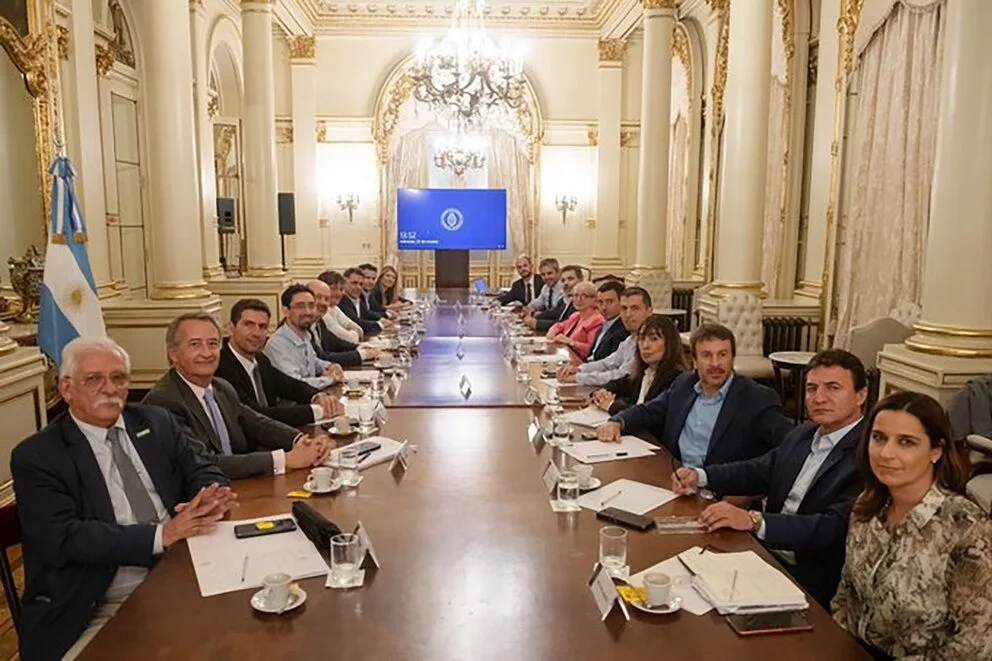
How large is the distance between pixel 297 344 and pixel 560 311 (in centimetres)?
388

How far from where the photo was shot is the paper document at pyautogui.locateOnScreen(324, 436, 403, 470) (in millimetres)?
2965

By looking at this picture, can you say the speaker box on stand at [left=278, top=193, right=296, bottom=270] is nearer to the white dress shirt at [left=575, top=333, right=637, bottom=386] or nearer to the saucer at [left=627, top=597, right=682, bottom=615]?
the white dress shirt at [left=575, top=333, right=637, bottom=386]

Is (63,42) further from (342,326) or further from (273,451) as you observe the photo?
(273,451)

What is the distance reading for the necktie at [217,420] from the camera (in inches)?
123

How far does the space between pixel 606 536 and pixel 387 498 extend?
2.73 ft

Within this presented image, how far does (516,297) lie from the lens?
9.98 meters

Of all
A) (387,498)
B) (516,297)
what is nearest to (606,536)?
(387,498)

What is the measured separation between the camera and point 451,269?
484 inches

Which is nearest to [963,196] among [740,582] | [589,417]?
[589,417]

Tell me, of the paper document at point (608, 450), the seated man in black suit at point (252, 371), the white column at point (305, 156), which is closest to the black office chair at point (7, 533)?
the seated man in black suit at point (252, 371)

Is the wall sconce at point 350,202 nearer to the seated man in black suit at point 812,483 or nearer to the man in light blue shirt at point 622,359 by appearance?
the man in light blue shirt at point 622,359

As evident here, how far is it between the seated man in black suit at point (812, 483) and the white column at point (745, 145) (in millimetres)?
4419

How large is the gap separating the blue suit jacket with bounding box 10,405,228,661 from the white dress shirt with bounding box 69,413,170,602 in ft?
0.10

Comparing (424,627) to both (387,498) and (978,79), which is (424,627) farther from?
(978,79)
